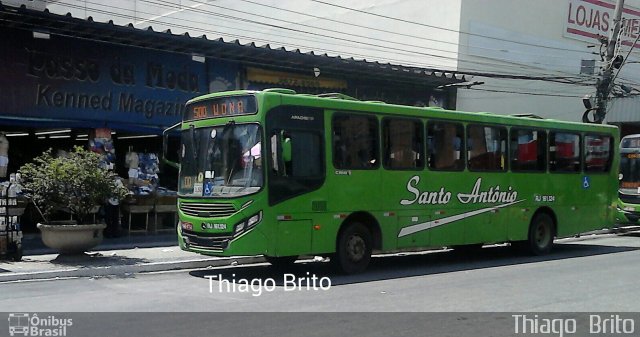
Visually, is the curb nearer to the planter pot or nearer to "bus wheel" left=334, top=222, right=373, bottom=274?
the planter pot

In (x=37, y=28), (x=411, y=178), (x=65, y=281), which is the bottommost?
(x=65, y=281)

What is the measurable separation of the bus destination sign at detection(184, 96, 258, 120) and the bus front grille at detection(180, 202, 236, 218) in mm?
1632

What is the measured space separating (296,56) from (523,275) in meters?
10.1

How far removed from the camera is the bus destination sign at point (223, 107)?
11520 millimetres

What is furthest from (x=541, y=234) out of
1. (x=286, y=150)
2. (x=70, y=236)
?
(x=70, y=236)

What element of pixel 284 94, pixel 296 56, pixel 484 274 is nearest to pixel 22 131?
pixel 296 56

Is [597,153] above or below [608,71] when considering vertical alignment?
below

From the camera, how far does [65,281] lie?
1162 cm

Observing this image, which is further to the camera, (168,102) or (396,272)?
(168,102)

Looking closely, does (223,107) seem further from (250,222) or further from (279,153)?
(250,222)

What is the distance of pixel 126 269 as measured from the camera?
41.5 ft

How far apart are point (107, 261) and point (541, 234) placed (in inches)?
409

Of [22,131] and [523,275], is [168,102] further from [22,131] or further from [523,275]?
[523,275]

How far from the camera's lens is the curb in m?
11.7
